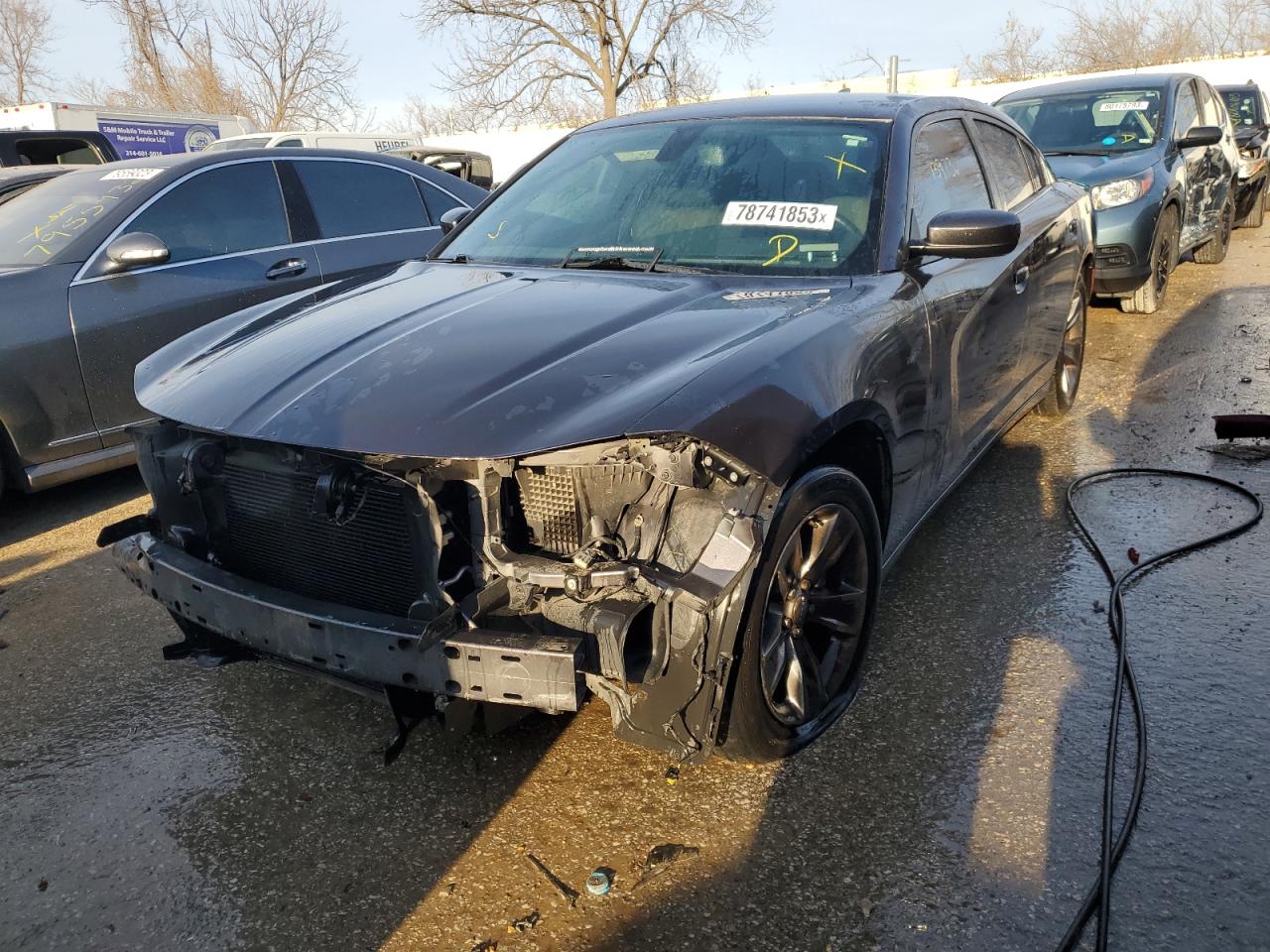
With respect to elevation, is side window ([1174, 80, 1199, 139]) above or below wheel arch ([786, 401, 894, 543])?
above

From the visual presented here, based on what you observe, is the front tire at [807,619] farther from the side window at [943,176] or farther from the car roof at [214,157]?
the car roof at [214,157]

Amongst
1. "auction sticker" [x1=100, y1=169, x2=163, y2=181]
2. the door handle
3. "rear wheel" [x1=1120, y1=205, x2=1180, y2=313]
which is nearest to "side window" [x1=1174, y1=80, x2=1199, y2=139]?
"rear wheel" [x1=1120, y1=205, x2=1180, y2=313]

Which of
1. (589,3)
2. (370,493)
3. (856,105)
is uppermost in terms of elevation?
(589,3)

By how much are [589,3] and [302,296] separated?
83.9 ft

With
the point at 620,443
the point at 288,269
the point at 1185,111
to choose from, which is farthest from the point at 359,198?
the point at 1185,111

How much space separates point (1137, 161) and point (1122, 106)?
977 mm

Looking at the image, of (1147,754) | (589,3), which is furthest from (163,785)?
(589,3)

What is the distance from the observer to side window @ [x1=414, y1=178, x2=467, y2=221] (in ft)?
21.0

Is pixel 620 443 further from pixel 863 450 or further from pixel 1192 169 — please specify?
pixel 1192 169

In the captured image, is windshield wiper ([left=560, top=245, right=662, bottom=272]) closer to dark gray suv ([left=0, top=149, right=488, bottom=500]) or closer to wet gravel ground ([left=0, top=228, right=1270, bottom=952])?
wet gravel ground ([left=0, top=228, right=1270, bottom=952])

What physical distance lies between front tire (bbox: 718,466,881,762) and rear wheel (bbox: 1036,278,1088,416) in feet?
9.24

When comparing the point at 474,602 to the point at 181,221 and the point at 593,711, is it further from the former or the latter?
the point at 181,221

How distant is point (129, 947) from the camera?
7.06 feet

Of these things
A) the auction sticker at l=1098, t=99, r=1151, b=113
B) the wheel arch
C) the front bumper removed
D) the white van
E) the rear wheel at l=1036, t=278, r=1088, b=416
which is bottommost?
the rear wheel at l=1036, t=278, r=1088, b=416
